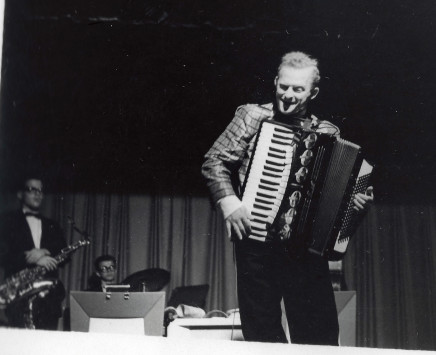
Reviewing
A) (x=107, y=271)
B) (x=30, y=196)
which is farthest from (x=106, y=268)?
(x=30, y=196)

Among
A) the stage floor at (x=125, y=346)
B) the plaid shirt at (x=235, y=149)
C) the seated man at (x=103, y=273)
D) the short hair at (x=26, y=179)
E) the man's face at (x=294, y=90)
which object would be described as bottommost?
the stage floor at (x=125, y=346)

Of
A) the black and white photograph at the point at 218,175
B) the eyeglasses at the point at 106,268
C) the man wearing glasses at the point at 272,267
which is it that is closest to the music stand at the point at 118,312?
the black and white photograph at the point at 218,175

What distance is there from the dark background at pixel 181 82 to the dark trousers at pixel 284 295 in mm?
373

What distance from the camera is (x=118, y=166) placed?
7.39 feet

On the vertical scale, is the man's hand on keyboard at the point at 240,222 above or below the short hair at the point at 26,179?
below

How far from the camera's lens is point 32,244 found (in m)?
2.19

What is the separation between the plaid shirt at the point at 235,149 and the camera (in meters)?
2.03

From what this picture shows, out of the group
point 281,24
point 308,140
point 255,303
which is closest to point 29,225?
point 255,303

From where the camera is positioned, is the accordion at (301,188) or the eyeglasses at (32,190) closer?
the accordion at (301,188)

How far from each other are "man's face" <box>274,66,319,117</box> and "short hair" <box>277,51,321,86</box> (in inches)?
0.5

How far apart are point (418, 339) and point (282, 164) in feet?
2.81

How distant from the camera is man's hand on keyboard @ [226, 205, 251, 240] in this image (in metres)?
1.99

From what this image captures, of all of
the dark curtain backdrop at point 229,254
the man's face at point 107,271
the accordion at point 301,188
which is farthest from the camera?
the man's face at point 107,271

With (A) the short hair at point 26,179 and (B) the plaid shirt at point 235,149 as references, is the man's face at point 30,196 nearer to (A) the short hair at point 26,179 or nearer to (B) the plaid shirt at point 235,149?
(A) the short hair at point 26,179
